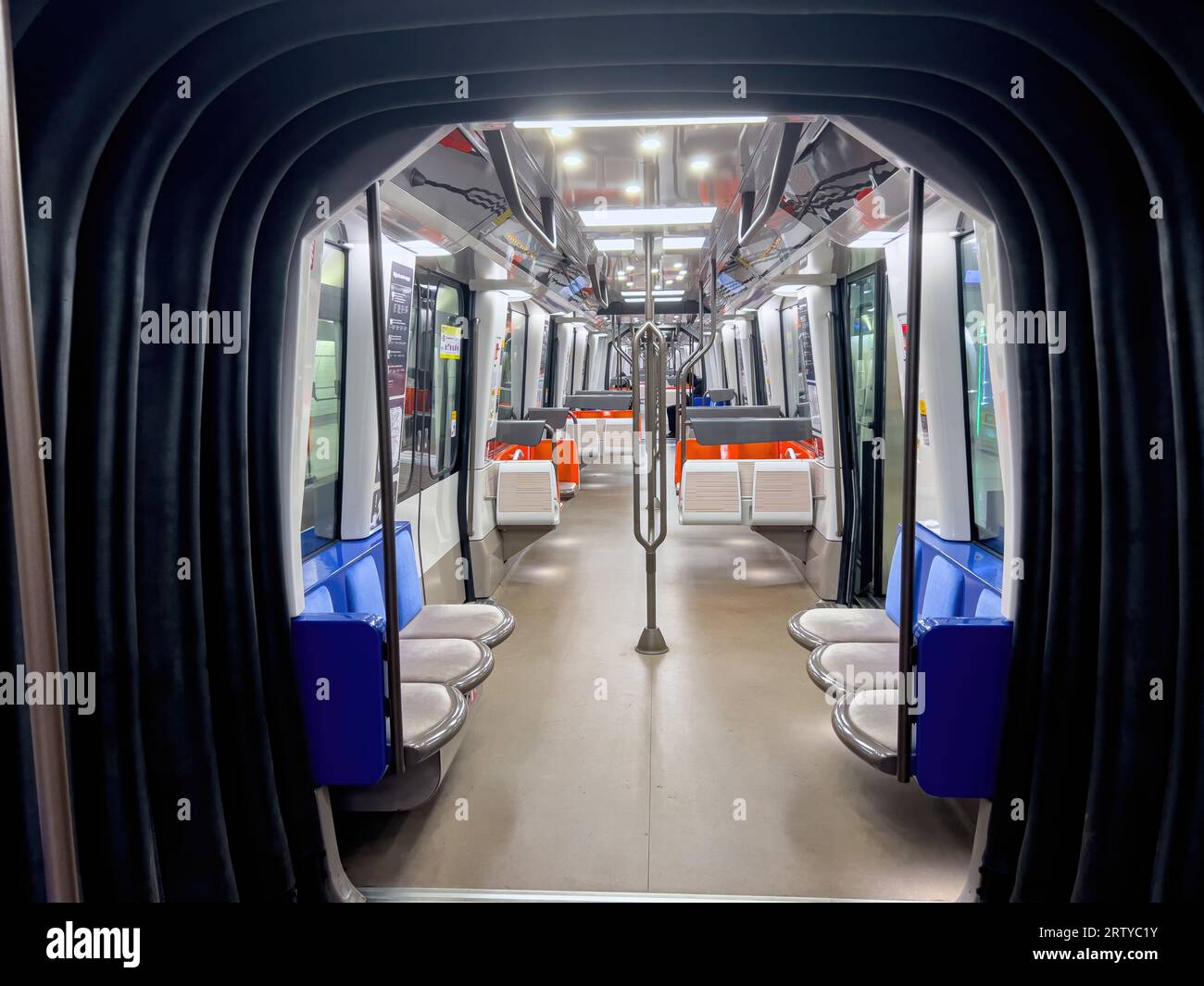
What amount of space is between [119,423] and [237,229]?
0.67m

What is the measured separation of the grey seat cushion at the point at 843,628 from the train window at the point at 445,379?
2.97 metres

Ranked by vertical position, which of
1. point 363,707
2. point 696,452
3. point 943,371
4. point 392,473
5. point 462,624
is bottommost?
point 462,624

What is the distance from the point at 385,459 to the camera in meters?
2.05

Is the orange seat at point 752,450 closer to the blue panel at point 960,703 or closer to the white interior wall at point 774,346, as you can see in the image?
the white interior wall at point 774,346

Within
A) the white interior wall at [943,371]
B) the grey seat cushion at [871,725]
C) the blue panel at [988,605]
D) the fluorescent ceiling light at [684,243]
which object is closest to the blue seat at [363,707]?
the grey seat cushion at [871,725]

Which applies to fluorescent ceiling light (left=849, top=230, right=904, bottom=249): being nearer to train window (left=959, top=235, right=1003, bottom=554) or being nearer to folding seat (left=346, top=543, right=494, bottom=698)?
train window (left=959, top=235, right=1003, bottom=554)

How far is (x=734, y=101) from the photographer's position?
2008 millimetres

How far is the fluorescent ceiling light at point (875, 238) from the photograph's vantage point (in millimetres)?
3873

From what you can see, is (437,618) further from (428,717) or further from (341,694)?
(341,694)

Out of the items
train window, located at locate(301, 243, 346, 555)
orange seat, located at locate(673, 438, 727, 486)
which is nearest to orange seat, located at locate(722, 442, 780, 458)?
Result: orange seat, located at locate(673, 438, 727, 486)

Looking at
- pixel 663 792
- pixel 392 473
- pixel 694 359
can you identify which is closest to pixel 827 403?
pixel 694 359

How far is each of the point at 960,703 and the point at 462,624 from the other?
2348 millimetres

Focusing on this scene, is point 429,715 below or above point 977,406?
below
